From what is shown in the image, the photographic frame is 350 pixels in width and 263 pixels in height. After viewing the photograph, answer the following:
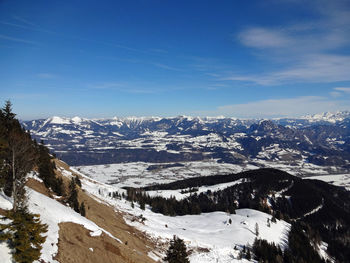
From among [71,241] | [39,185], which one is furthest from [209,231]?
[71,241]

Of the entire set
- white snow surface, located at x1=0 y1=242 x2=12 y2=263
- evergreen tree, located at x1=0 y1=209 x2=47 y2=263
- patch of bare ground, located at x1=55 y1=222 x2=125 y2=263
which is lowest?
patch of bare ground, located at x1=55 y1=222 x2=125 y2=263

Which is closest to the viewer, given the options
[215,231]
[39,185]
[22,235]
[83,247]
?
[22,235]

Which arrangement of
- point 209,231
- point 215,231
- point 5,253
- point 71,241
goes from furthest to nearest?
1. point 215,231
2. point 209,231
3. point 71,241
4. point 5,253

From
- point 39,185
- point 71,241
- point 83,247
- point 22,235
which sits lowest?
point 83,247

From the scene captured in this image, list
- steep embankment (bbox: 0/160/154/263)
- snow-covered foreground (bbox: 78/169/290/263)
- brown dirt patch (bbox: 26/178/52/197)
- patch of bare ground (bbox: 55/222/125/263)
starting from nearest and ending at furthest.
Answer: steep embankment (bbox: 0/160/154/263) → patch of bare ground (bbox: 55/222/125/263) → brown dirt patch (bbox: 26/178/52/197) → snow-covered foreground (bbox: 78/169/290/263)

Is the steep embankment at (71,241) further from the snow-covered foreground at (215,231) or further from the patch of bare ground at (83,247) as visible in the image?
the snow-covered foreground at (215,231)

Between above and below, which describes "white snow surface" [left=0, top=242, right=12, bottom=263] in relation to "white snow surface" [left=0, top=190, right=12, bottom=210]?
below

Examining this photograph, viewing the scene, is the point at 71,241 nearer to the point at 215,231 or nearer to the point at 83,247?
the point at 83,247

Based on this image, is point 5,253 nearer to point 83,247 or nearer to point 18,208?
point 18,208

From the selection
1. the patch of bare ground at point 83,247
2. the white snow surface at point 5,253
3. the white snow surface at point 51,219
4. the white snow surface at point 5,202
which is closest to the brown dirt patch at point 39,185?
the white snow surface at point 51,219

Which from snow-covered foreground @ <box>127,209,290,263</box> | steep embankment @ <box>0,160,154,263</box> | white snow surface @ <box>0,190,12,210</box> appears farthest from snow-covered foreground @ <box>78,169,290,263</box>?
white snow surface @ <box>0,190,12,210</box>

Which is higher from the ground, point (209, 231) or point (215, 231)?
point (209, 231)

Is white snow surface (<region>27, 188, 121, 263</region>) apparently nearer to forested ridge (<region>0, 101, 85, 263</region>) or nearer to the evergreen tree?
forested ridge (<region>0, 101, 85, 263</region>)

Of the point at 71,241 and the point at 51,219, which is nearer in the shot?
the point at 71,241
